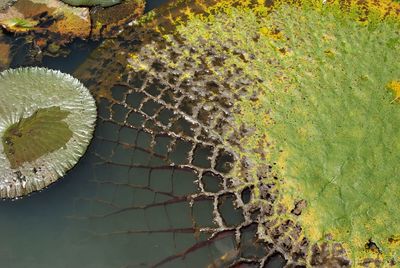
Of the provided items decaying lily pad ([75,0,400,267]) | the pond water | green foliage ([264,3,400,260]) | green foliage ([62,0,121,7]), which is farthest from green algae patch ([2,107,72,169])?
green foliage ([264,3,400,260])

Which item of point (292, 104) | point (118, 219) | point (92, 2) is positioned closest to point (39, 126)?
point (118, 219)

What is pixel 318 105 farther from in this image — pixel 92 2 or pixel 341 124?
pixel 92 2

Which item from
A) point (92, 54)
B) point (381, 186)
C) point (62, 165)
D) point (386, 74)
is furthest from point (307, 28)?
point (62, 165)

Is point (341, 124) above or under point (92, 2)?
under

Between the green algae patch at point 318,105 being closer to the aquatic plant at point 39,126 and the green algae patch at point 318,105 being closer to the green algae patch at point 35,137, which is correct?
the aquatic plant at point 39,126

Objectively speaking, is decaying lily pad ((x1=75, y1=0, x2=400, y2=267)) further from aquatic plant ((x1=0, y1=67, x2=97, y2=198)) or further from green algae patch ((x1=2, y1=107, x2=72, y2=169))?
green algae patch ((x1=2, y1=107, x2=72, y2=169))

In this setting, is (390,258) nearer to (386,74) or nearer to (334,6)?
(386,74)

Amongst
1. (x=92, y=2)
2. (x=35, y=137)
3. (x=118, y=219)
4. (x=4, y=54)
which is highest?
(x=92, y=2)
